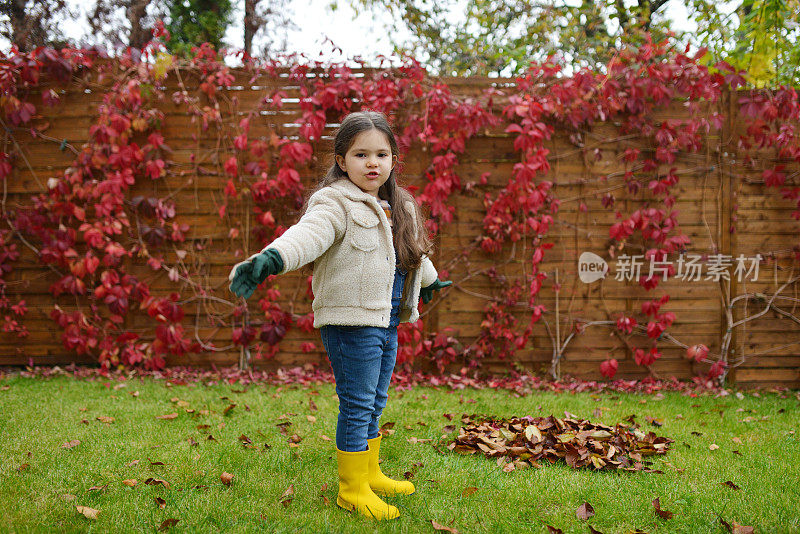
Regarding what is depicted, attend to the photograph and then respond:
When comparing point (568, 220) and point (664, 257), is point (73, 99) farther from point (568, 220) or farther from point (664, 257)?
point (664, 257)

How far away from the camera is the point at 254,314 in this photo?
4602mm

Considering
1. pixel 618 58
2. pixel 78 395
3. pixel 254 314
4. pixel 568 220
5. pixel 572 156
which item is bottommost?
pixel 78 395

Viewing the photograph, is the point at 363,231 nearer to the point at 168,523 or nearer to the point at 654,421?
the point at 168,523

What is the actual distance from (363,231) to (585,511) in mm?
1316

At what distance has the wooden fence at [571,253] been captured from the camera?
4547mm

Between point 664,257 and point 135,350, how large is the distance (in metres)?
4.23

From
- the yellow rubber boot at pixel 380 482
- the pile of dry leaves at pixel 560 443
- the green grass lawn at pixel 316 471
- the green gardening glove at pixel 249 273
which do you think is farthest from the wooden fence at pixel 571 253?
the green gardening glove at pixel 249 273

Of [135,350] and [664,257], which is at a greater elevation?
[664,257]

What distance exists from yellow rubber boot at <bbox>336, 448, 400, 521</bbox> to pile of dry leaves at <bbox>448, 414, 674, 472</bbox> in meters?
0.72

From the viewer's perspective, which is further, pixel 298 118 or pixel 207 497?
pixel 298 118

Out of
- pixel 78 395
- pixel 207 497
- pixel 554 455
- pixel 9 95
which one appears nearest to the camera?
pixel 207 497

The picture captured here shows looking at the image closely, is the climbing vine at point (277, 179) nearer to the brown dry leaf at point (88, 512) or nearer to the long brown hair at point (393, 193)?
the long brown hair at point (393, 193)

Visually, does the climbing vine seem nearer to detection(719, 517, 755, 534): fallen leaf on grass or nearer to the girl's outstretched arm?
the girl's outstretched arm

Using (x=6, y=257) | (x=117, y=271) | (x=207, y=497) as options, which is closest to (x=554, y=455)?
(x=207, y=497)
